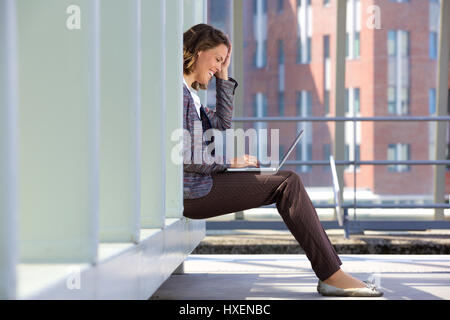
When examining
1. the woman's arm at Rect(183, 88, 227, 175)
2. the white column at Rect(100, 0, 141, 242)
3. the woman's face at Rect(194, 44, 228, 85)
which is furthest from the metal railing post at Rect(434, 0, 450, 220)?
the white column at Rect(100, 0, 141, 242)

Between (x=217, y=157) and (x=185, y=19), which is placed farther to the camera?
(x=185, y=19)

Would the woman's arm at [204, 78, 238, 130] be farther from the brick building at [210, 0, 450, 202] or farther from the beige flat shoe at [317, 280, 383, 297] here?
the brick building at [210, 0, 450, 202]

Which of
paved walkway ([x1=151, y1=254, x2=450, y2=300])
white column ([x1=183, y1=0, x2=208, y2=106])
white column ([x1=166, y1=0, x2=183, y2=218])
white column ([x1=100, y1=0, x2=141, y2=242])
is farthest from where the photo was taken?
white column ([x1=183, y1=0, x2=208, y2=106])

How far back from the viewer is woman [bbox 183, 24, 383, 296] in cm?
234

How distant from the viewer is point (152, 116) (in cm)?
194

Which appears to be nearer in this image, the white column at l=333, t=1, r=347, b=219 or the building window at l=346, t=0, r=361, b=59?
the white column at l=333, t=1, r=347, b=219

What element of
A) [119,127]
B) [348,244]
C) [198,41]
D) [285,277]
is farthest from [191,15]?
[348,244]

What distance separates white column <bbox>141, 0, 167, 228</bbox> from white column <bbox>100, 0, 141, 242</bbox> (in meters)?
0.33

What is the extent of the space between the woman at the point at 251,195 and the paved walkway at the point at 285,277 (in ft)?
0.32

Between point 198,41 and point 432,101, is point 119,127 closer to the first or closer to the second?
point 198,41
